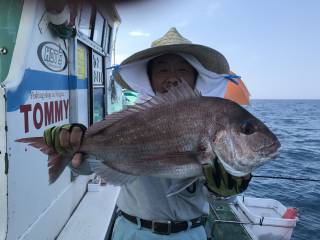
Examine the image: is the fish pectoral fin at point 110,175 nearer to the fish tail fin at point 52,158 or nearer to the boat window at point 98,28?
the fish tail fin at point 52,158

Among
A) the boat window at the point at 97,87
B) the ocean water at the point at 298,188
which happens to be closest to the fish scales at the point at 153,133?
the boat window at the point at 97,87

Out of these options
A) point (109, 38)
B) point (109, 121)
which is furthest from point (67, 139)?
point (109, 38)

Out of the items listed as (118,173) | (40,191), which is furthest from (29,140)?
(40,191)

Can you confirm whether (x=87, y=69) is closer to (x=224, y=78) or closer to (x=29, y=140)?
(x=224, y=78)

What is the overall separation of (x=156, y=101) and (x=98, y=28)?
4567 mm

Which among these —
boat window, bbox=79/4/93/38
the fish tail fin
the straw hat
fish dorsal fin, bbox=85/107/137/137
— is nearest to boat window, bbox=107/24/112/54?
boat window, bbox=79/4/93/38

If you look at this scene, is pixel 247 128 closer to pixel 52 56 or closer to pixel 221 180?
pixel 221 180

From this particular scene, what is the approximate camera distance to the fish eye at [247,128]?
184cm

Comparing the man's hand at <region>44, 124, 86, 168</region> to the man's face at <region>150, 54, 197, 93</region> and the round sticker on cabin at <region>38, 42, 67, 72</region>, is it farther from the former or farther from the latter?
the round sticker on cabin at <region>38, 42, 67, 72</region>

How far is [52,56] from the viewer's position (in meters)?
3.38

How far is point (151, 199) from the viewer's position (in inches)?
88.8

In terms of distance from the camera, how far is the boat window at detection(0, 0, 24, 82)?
91.0 inches

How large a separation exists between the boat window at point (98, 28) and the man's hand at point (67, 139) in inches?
162

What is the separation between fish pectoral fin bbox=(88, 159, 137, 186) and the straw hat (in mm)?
826
